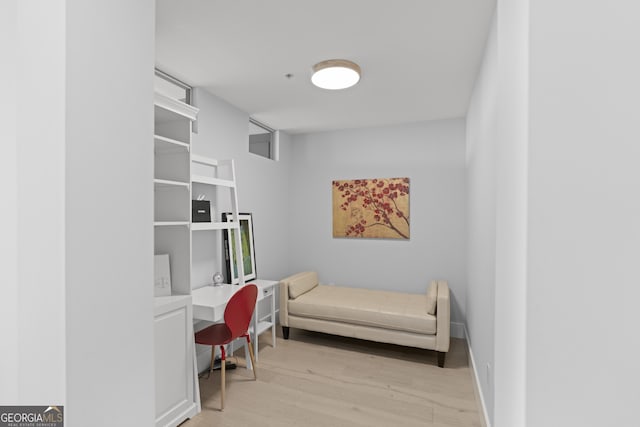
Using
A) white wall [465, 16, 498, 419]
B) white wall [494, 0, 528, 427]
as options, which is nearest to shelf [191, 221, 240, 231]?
white wall [465, 16, 498, 419]

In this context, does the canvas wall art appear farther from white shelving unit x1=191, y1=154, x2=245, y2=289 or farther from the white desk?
white shelving unit x1=191, y1=154, x2=245, y2=289

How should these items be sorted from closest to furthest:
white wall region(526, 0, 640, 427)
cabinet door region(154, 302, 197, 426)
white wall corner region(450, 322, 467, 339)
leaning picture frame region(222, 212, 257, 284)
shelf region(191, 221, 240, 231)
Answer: white wall region(526, 0, 640, 427) → cabinet door region(154, 302, 197, 426) → shelf region(191, 221, 240, 231) → leaning picture frame region(222, 212, 257, 284) → white wall corner region(450, 322, 467, 339)

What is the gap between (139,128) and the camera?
4.08 ft

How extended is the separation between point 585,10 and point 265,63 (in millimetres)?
2312

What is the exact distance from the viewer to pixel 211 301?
2.54m

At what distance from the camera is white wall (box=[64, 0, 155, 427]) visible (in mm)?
1013

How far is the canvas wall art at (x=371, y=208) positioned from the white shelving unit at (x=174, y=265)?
2.40 metres

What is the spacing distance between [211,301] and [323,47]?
213 cm

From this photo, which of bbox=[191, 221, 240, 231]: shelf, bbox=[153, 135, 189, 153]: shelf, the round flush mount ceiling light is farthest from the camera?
bbox=[191, 221, 240, 231]: shelf

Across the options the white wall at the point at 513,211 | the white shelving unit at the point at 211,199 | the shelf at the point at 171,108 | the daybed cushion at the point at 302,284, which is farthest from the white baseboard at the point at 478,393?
the shelf at the point at 171,108

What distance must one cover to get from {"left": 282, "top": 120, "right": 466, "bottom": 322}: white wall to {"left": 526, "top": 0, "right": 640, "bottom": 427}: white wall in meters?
3.62

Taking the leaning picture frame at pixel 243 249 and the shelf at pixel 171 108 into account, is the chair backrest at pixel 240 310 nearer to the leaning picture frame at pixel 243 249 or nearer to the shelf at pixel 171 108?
the leaning picture frame at pixel 243 249

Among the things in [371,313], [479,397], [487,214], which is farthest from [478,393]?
[487,214]

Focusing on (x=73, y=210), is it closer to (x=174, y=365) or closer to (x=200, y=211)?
(x=174, y=365)
